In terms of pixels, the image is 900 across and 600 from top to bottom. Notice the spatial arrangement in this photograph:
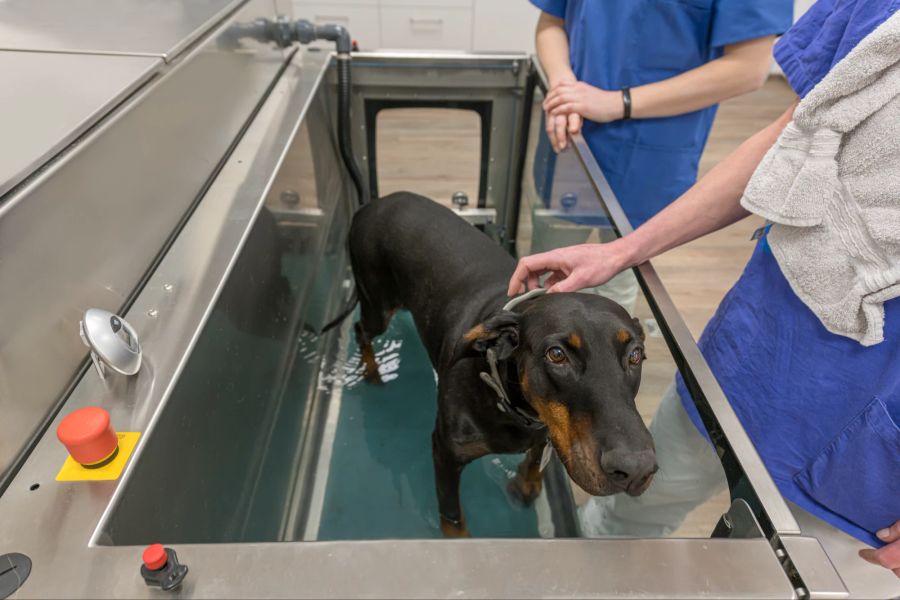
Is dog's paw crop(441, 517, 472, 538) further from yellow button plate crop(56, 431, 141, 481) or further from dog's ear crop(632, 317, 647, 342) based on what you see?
yellow button plate crop(56, 431, 141, 481)

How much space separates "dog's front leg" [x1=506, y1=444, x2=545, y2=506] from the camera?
4.73 ft

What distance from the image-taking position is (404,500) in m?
1.50

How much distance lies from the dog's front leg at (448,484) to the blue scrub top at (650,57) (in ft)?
2.66

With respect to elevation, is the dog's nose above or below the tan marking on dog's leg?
below

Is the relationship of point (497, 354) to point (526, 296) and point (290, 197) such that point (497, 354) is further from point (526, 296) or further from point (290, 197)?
point (290, 197)

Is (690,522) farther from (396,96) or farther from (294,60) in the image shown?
(294,60)

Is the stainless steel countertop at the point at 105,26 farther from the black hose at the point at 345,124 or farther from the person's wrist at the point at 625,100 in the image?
the person's wrist at the point at 625,100

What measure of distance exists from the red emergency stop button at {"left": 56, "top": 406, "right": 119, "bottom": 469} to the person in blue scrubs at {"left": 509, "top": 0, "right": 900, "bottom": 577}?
664 mm

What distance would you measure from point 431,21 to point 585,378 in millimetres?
3678

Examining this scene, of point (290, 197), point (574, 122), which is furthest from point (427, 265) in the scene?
point (574, 122)

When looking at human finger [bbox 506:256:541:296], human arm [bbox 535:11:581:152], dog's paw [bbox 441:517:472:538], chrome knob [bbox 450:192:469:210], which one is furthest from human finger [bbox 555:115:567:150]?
dog's paw [bbox 441:517:472:538]

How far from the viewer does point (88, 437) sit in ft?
1.86

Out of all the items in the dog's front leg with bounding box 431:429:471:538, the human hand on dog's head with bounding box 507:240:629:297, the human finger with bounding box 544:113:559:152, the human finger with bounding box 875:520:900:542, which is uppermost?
the human finger with bounding box 544:113:559:152

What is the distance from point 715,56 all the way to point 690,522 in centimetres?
100
